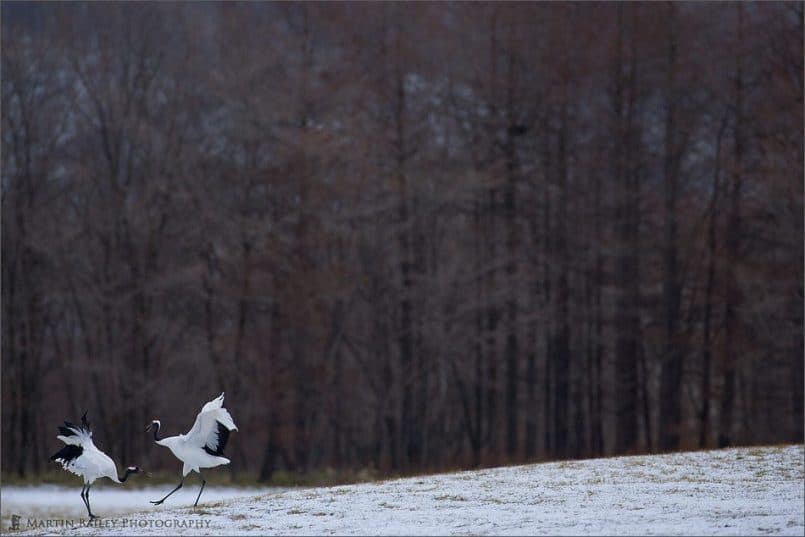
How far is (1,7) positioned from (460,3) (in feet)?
44.9

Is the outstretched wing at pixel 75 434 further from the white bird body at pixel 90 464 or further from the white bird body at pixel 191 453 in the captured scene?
the white bird body at pixel 191 453

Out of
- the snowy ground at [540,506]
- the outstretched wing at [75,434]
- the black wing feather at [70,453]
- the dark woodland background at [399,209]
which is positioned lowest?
the snowy ground at [540,506]

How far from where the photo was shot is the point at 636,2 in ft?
96.8

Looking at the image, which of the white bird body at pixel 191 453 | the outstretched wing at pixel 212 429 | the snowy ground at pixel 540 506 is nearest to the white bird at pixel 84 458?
the white bird body at pixel 191 453

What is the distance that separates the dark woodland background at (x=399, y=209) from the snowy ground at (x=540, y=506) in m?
15.1

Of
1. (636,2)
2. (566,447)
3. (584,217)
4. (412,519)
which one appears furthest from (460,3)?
(412,519)

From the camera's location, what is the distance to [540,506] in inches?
405

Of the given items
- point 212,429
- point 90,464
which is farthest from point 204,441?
point 90,464

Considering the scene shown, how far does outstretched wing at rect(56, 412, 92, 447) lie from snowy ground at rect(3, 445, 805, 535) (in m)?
0.81

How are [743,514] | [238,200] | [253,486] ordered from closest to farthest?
[743,514] → [253,486] → [238,200]

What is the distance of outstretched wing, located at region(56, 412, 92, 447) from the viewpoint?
992 cm

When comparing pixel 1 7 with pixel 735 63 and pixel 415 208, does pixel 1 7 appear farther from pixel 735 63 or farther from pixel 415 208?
pixel 735 63

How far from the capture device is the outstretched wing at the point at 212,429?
32.8ft

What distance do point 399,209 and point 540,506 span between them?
65.9ft
